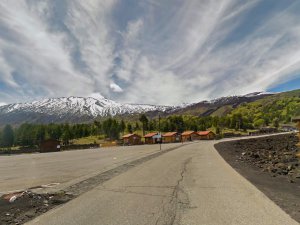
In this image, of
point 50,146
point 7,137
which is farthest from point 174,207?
point 7,137

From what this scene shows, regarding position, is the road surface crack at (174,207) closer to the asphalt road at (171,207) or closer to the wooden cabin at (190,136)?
the asphalt road at (171,207)

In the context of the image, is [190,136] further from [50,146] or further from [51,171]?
[51,171]

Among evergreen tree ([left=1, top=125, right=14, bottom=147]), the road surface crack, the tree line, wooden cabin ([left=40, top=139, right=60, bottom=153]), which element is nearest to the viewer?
the road surface crack

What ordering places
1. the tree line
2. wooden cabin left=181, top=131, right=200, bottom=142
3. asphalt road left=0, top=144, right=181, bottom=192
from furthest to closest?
the tree line < wooden cabin left=181, top=131, right=200, bottom=142 < asphalt road left=0, top=144, right=181, bottom=192

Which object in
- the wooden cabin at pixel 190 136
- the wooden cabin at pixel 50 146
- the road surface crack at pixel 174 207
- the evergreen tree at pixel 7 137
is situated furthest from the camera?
the evergreen tree at pixel 7 137

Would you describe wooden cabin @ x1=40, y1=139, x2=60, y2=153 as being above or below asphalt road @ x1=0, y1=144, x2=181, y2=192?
above

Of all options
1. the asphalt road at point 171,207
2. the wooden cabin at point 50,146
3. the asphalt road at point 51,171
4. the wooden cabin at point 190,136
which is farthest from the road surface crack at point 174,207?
the wooden cabin at point 190,136

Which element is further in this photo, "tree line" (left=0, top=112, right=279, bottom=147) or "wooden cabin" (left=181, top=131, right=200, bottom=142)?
"tree line" (left=0, top=112, right=279, bottom=147)

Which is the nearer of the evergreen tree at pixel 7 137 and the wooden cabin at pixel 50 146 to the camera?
the wooden cabin at pixel 50 146

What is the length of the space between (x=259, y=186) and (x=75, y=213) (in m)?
7.85

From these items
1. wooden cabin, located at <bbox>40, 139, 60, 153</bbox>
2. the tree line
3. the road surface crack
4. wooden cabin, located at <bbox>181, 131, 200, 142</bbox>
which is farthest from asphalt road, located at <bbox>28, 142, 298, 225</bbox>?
the tree line

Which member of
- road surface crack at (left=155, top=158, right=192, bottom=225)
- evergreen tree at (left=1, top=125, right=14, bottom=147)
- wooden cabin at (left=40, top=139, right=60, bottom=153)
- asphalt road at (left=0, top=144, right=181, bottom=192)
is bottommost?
road surface crack at (left=155, top=158, right=192, bottom=225)

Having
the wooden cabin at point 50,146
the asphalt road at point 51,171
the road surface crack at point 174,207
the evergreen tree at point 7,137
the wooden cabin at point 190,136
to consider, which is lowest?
the road surface crack at point 174,207

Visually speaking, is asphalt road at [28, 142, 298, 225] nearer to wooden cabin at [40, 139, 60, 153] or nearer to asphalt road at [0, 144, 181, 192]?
asphalt road at [0, 144, 181, 192]
